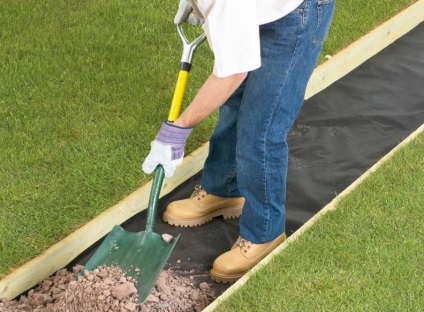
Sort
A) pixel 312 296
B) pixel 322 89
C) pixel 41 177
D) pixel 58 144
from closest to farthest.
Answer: pixel 312 296, pixel 41 177, pixel 58 144, pixel 322 89

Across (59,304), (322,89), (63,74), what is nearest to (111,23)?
(63,74)

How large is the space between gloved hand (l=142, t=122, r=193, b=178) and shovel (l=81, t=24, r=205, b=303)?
58 millimetres

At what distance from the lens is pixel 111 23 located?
18.5 ft

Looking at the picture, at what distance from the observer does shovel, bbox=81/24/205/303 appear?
3369mm

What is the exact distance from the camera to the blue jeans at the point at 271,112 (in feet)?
10.5

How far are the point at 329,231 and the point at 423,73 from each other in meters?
2.37

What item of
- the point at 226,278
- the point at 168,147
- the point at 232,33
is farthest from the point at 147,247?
the point at 232,33

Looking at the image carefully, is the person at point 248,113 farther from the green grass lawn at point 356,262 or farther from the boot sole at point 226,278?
the green grass lawn at point 356,262

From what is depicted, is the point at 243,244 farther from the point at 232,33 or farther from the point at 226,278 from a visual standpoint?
the point at 232,33

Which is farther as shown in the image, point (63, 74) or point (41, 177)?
point (63, 74)

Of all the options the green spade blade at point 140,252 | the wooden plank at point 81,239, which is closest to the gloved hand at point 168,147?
the green spade blade at point 140,252

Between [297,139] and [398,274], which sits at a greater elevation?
[398,274]

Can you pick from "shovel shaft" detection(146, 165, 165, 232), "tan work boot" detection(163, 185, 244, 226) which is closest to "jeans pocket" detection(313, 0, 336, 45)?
"shovel shaft" detection(146, 165, 165, 232)

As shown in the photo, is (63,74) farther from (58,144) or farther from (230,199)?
(230,199)
